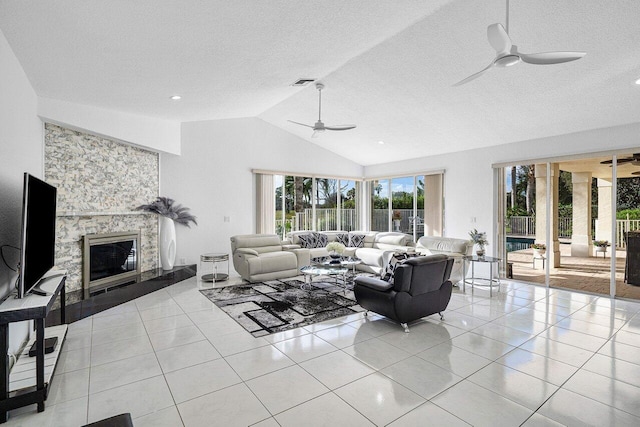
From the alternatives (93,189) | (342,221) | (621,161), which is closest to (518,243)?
(621,161)

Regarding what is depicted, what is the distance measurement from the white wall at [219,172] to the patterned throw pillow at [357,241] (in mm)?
2378

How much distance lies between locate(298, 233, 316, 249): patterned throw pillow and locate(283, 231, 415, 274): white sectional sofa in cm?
1

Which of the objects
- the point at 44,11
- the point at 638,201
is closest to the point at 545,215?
the point at 638,201

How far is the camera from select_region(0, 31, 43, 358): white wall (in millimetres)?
2619

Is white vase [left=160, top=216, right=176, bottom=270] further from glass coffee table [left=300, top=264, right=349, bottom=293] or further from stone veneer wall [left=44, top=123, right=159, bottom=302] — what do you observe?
glass coffee table [left=300, top=264, right=349, bottom=293]

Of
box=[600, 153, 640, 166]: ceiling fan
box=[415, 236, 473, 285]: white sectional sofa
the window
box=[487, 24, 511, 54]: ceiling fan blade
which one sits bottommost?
box=[415, 236, 473, 285]: white sectional sofa

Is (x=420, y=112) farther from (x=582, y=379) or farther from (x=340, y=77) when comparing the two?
(x=582, y=379)

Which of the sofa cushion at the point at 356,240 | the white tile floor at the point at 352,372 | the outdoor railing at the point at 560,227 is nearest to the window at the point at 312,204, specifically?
the sofa cushion at the point at 356,240

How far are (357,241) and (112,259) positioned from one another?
5008 millimetres

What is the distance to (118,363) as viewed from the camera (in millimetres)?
2879

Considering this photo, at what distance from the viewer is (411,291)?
12.0 feet

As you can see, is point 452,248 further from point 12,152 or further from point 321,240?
point 12,152

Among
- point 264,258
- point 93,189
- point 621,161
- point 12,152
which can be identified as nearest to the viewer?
point 12,152

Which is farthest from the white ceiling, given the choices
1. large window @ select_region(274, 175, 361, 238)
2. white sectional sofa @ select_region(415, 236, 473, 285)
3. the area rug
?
the area rug
